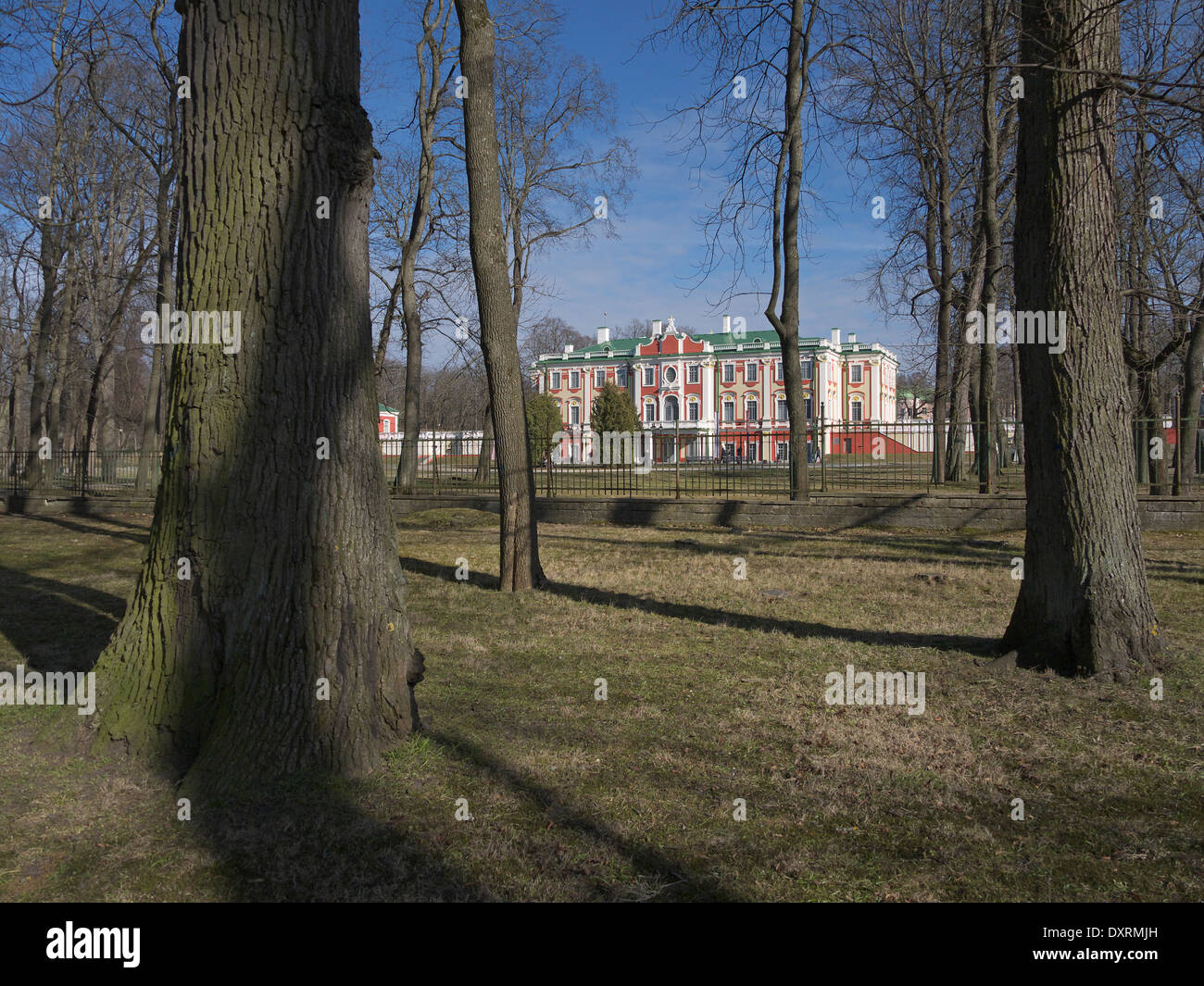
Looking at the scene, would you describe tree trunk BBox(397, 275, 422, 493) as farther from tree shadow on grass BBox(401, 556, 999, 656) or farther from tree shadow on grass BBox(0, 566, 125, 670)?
tree shadow on grass BBox(401, 556, 999, 656)

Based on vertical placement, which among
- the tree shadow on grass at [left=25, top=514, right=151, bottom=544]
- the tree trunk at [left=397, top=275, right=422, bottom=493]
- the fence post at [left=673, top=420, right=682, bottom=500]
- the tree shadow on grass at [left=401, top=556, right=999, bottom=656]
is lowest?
the tree shadow on grass at [left=401, top=556, right=999, bottom=656]

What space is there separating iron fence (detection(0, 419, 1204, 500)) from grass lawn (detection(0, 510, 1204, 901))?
28.4 ft

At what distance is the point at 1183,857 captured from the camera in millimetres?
3236

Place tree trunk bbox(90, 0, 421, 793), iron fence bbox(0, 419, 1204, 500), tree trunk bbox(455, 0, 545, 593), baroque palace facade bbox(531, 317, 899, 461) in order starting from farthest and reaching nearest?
baroque palace facade bbox(531, 317, 899, 461), iron fence bbox(0, 419, 1204, 500), tree trunk bbox(455, 0, 545, 593), tree trunk bbox(90, 0, 421, 793)

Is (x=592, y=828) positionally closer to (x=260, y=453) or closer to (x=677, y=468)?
(x=260, y=453)

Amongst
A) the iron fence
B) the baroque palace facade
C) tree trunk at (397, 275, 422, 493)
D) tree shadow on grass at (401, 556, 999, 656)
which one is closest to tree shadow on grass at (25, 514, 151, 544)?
the iron fence

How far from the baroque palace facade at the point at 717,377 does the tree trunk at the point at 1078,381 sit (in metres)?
57.0

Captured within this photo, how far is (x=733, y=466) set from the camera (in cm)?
1822

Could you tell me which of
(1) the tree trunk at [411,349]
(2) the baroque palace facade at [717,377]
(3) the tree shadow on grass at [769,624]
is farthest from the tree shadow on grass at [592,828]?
(2) the baroque palace facade at [717,377]

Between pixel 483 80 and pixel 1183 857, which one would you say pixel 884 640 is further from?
pixel 483 80

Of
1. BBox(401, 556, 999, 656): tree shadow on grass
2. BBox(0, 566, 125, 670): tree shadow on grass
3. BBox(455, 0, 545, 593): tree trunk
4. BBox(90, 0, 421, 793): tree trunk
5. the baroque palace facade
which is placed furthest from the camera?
the baroque palace facade

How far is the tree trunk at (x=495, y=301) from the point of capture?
8.92 m

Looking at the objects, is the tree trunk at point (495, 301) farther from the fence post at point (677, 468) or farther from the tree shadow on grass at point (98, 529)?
the tree shadow on grass at point (98, 529)

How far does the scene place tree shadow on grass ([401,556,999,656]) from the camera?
6.78m
